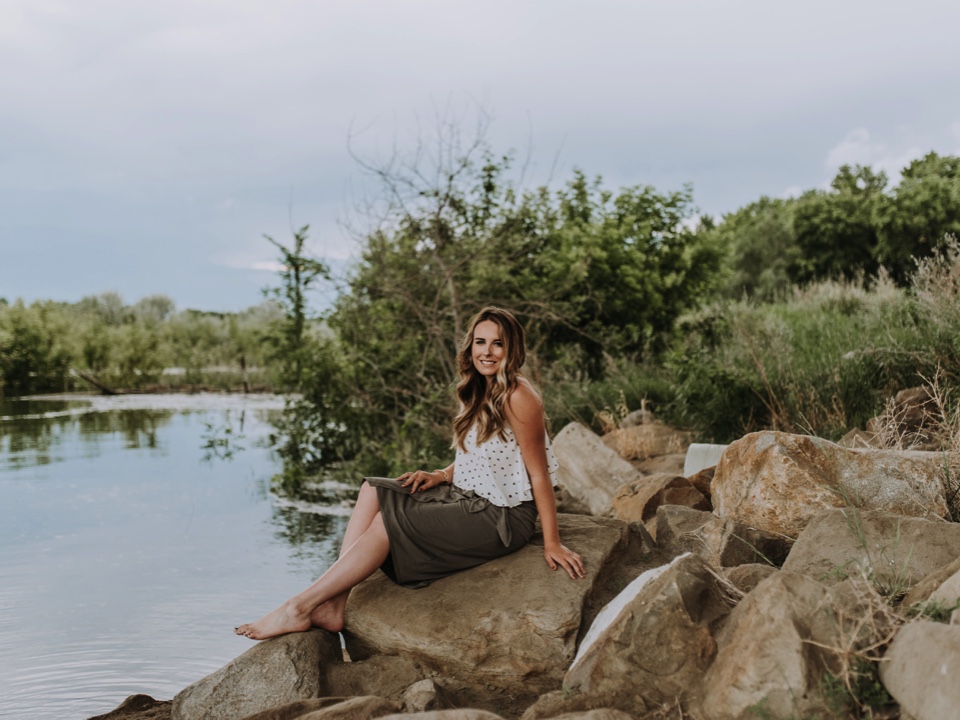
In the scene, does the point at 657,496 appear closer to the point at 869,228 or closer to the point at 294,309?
the point at 294,309

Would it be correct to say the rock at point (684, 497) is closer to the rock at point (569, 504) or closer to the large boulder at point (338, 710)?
the rock at point (569, 504)

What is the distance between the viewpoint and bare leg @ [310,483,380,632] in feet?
12.6

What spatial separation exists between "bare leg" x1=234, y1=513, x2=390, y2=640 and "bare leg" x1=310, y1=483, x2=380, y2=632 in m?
0.05

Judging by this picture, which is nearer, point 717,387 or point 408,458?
point 717,387

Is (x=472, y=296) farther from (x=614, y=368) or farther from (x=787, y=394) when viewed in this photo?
(x=787, y=394)

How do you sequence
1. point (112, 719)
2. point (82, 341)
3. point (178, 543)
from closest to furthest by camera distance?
point (112, 719)
point (178, 543)
point (82, 341)

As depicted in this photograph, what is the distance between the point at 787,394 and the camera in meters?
7.02

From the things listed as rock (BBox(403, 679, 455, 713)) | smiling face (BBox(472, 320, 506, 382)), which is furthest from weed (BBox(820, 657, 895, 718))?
smiling face (BBox(472, 320, 506, 382))

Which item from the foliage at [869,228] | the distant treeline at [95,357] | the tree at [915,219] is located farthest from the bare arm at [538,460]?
the distant treeline at [95,357]

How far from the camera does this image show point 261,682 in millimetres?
3629

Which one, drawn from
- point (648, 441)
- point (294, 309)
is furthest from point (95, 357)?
point (648, 441)

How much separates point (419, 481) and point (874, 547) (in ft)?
6.32

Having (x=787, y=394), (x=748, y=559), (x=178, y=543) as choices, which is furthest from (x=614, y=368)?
(x=748, y=559)

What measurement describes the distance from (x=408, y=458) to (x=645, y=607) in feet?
22.3
